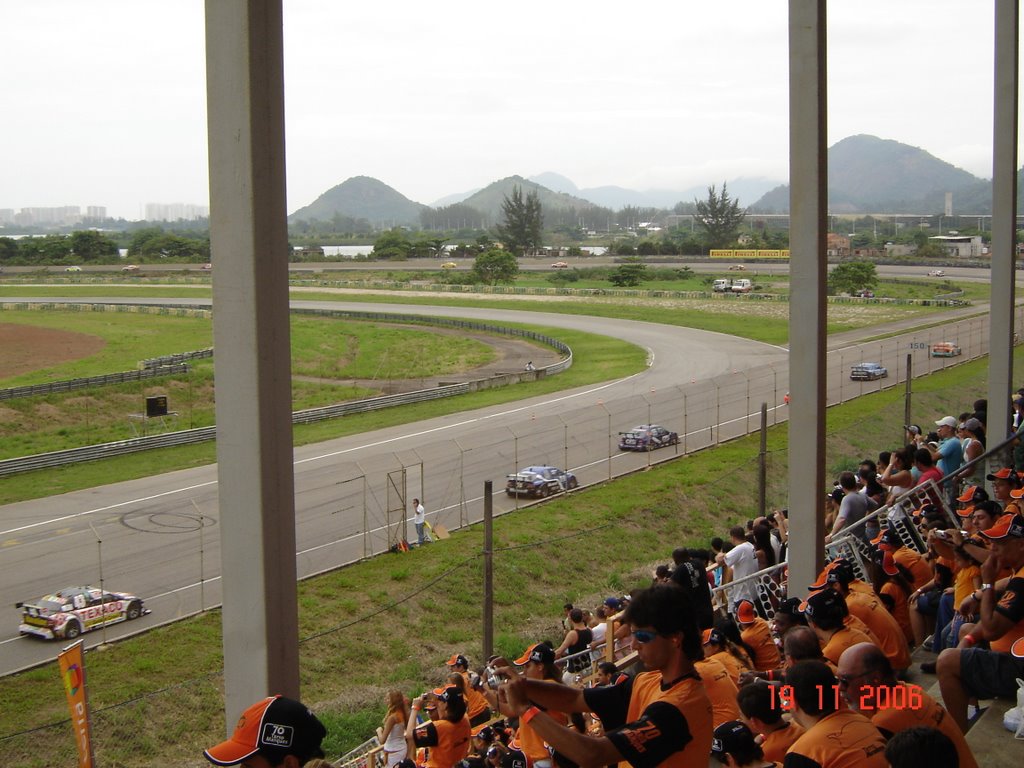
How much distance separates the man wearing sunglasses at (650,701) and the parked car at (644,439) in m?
26.3

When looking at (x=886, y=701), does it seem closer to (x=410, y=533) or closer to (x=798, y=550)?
(x=798, y=550)

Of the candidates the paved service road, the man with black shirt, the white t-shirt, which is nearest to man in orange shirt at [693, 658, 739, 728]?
the man with black shirt

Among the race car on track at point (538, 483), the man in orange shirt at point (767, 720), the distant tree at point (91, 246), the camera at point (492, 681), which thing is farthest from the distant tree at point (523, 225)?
the man in orange shirt at point (767, 720)

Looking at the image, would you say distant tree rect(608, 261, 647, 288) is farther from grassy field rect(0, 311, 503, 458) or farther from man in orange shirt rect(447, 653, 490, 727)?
man in orange shirt rect(447, 653, 490, 727)

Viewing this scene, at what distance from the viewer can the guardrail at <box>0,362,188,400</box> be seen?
4205 cm

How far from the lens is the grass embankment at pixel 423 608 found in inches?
531

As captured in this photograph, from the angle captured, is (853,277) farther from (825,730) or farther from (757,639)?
(825,730)

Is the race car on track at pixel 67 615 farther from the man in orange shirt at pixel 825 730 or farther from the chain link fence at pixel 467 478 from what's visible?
the man in orange shirt at pixel 825 730

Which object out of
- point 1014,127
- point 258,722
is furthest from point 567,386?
point 258,722

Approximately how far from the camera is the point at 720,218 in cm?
15225

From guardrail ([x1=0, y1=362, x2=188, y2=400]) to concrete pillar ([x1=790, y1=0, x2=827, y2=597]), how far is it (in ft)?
135

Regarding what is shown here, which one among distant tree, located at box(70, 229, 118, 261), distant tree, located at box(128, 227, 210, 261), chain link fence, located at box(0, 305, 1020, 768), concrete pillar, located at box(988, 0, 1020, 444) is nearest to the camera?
concrete pillar, located at box(988, 0, 1020, 444)

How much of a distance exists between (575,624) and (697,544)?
13.7 metres

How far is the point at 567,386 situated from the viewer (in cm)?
4312
